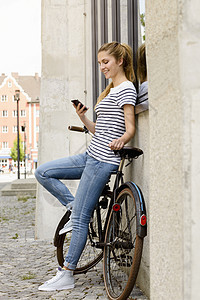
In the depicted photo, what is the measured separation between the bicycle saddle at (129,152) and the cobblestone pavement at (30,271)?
104cm

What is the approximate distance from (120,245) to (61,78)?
4.12 m

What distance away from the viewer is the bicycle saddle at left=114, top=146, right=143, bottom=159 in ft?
12.5

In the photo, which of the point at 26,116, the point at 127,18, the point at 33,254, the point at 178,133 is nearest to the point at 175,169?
the point at 178,133

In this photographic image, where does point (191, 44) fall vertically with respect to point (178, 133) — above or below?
above

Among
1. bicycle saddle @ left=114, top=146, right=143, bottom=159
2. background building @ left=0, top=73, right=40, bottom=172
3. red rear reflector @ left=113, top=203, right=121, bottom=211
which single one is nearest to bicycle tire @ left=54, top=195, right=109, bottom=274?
red rear reflector @ left=113, top=203, right=121, bottom=211

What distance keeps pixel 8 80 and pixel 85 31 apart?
84.1 metres

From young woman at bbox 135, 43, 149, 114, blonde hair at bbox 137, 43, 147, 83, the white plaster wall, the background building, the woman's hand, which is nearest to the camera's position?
the woman's hand

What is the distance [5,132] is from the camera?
88.6 metres

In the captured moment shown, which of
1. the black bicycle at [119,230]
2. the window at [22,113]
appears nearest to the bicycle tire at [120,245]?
the black bicycle at [119,230]

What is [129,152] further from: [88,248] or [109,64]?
[88,248]

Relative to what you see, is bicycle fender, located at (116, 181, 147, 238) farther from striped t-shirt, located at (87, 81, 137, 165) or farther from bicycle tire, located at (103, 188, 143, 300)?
striped t-shirt, located at (87, 81, 137, 165)

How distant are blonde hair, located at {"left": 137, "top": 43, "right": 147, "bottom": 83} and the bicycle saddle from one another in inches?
34.5

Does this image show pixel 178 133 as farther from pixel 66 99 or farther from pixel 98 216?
pixel 66 99

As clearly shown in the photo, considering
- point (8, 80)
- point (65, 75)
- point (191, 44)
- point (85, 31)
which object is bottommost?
point (191, 44)
